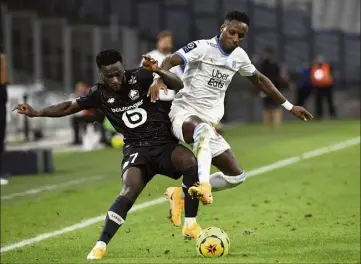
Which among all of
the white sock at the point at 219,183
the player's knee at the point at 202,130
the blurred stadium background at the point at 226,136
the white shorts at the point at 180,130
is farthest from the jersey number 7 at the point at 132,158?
the white sock at the point at 219,183

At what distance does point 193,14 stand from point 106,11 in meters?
Answer: 3.83

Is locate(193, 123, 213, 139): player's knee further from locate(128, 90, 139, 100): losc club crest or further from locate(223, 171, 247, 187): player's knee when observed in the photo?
locate(223, 171, 247, 187): player's knee

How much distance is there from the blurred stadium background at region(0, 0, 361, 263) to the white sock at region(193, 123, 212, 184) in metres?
0.80

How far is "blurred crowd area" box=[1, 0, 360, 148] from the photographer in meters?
40.1

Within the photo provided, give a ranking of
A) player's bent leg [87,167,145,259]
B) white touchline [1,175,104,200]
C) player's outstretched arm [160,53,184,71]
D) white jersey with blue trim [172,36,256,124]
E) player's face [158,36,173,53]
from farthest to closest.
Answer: player's face [158,36,173,53], white touchline [1,175,104,200], white jersey with blue trim [172,36,256,124], player's outstretched arm [160,53,184,71], player's bent leg [87,167,145,259]

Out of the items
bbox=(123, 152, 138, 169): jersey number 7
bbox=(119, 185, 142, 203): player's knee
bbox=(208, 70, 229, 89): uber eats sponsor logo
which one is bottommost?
bbox=(119, 185, 142, 203): player's knee

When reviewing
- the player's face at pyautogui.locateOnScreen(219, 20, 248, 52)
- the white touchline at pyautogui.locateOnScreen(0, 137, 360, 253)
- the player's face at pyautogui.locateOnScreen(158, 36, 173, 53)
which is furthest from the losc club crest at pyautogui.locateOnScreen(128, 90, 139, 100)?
the player's face at pyautogui.locateOnScreen(158, 36, 173, 53)

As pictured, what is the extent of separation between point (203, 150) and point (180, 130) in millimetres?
430

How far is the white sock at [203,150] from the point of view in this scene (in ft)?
35.3

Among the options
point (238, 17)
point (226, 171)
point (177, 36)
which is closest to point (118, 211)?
point (226, 171)

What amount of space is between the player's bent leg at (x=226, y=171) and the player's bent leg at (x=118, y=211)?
1.68 m

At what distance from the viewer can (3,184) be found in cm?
1947

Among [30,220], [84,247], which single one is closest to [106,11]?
[30,220]

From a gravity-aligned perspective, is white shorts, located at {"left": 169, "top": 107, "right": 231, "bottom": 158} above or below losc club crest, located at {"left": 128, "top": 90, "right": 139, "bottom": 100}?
below
